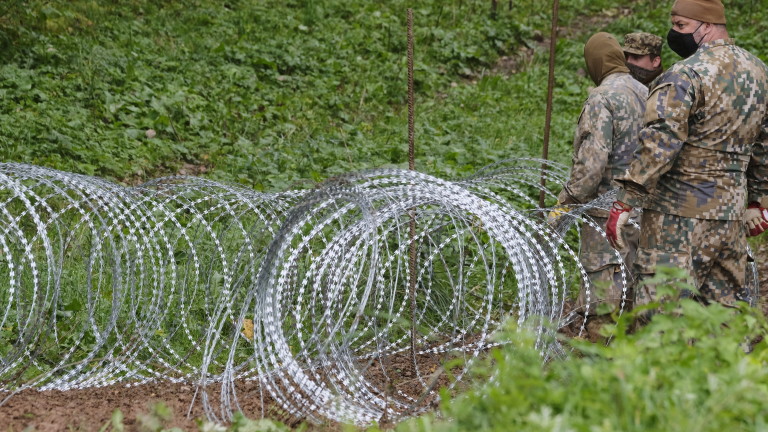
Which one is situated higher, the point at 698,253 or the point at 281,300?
the point at 698,253

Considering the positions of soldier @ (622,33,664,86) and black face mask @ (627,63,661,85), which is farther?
black face mask @ (627,63,661,85)

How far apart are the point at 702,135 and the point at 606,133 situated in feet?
3.60

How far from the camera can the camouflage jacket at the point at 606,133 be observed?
5.89 metres

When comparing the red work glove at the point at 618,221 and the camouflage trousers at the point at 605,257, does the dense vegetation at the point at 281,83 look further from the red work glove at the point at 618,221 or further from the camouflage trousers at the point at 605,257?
the camouflage trousers at the point at 605,257

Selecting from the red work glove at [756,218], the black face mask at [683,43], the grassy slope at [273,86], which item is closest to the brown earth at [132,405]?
the red work glove at [756,218]

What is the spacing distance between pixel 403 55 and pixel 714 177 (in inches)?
393

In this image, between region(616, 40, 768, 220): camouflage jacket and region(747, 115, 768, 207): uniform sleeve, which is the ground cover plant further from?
region(747, 115, 768, 207): uniform sleeve

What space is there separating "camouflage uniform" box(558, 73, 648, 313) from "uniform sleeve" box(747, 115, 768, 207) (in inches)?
34.0

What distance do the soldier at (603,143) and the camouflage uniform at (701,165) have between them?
30.3 inches

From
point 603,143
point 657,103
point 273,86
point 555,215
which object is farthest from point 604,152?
point 273,86

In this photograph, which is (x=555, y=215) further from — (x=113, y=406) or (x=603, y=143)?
(x=113, y=406)

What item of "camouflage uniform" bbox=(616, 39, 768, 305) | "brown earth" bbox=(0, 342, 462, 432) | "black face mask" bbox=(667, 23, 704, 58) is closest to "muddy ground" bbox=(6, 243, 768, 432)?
"brown earth" bbox=(0, 342, 462, 432)

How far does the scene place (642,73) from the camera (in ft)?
20.5

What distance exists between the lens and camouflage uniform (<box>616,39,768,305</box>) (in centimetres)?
475
